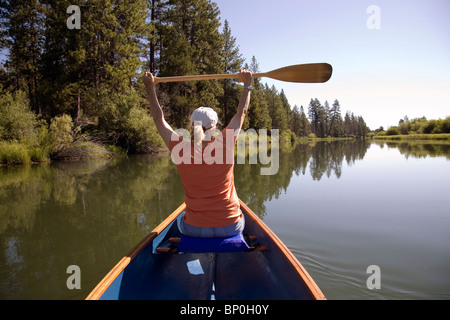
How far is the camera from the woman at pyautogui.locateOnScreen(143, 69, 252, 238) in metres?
2.08

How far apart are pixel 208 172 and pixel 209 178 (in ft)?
0.16

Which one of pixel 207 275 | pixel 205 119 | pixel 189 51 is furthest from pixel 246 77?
pixel 189 51

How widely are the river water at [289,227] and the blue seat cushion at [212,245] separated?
1140 millimetres

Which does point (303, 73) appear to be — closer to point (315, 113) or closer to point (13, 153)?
point (13, 153)

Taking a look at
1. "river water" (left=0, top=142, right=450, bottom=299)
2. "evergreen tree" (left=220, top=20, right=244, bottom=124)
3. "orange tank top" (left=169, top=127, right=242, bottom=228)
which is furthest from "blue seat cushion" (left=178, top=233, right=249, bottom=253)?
"evergreen tree" (left=220, top=20, right=244, bottom=124)

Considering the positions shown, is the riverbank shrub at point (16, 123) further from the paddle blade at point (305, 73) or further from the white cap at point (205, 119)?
the white cap at point (205, 119)

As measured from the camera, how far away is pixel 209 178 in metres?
2.13

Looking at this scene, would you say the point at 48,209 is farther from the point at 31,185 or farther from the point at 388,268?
the point at 388,268

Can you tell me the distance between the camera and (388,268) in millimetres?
3211

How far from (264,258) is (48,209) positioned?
4968 mm

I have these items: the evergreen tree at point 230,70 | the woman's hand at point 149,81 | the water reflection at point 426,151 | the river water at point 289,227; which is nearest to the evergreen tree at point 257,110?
the evergreen tree at point 230,70

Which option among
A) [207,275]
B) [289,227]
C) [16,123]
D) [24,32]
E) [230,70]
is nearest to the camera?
[207,275]

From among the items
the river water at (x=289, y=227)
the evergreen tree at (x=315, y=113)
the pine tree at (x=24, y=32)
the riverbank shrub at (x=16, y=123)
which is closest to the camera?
the river water at (x=289, y=227)

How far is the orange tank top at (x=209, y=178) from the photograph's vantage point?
207 cm
